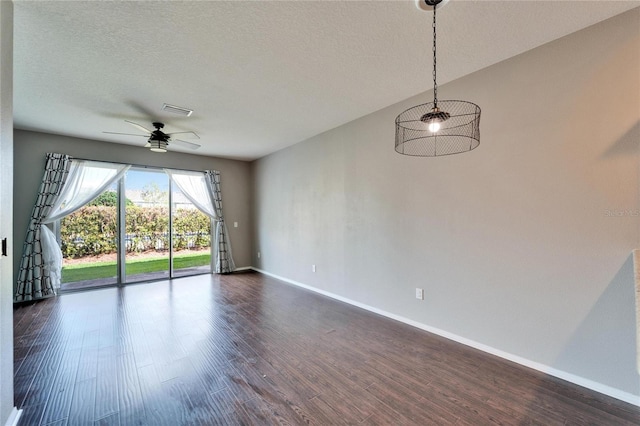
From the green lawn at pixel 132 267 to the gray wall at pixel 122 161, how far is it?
28.3 inches

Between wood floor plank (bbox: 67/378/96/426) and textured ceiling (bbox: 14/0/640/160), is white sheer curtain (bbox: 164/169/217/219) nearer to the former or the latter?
textured ceiling (bbox: 14/0/640/160)

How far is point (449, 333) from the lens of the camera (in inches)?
113

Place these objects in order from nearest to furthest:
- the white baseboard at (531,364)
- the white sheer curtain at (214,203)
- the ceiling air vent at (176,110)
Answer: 1. the white baseboard at (531,364)
2. the ceiling air vent at (176,110)
3. the white sheer curtain at (214,203)

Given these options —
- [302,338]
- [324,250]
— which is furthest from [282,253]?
[302,338]

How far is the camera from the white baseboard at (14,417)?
165 centimetres

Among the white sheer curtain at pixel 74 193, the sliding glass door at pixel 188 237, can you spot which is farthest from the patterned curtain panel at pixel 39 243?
the sliding glass door at pixel 188 237

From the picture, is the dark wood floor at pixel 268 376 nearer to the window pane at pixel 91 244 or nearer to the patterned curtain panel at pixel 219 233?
the window pane at pixel 91 244

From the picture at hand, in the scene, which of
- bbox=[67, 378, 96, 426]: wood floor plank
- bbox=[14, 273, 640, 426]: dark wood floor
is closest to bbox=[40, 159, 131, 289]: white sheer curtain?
bbox=[14, 273, 640, 426]: dark wood floor

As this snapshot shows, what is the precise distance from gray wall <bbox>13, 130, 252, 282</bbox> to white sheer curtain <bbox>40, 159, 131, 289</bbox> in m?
0.18

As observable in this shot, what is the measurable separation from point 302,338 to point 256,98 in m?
2.86

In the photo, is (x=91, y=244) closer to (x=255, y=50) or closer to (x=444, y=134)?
(x=255, y=50)

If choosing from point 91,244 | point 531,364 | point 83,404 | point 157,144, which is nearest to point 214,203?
point 91,244

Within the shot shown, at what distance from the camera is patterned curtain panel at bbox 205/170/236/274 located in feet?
20.0

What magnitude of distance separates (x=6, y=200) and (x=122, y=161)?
402 centimetres
